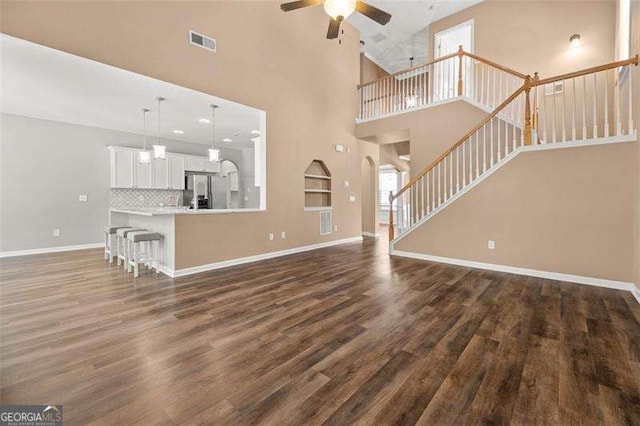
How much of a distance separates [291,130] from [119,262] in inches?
155

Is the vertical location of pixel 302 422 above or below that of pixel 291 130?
below

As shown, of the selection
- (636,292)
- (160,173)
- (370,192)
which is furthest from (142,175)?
(636,292)

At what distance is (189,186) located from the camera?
775 cm

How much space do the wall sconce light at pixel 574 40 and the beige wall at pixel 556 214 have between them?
3444 mm

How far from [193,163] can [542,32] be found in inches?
353

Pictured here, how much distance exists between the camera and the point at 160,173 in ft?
23.3

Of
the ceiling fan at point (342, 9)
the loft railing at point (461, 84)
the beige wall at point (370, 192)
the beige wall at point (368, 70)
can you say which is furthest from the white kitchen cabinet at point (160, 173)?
the beige wall at point (368, 70)

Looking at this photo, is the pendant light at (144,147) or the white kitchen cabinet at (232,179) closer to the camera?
the pendant light at (144,147)

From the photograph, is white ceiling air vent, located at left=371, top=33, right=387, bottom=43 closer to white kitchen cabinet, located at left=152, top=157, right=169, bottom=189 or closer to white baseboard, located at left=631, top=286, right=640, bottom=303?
white kitchen cabinet, located at left=152, top=157, right=169, bottom=189

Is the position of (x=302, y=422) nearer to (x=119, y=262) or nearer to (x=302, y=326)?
(x=302, y=326)

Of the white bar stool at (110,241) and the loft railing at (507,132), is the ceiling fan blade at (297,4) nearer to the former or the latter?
the loft railing at (507,132)

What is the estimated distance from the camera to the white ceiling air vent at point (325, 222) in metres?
6.24

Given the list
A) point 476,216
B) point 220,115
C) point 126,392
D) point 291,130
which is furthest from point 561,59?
point 126,392

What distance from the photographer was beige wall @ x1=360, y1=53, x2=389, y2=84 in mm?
8789
